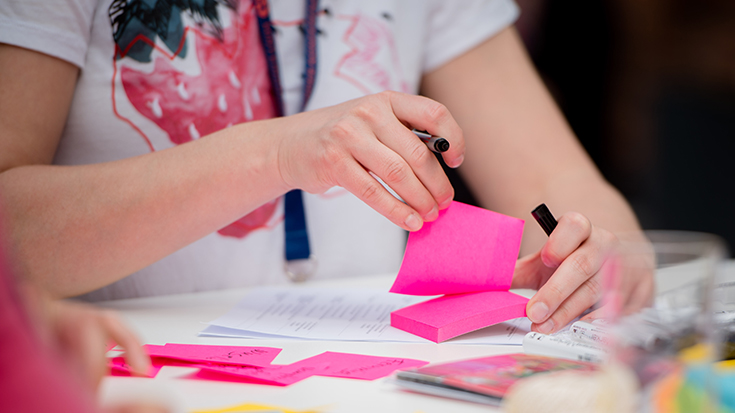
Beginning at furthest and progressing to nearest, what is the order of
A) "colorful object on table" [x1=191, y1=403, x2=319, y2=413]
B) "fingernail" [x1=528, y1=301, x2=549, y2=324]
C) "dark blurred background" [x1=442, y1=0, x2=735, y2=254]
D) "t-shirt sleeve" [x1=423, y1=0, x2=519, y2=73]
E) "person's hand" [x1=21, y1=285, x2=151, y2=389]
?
"dark blurred background" [x1=442, y1=0, x2=735, y2=254] < "t-shirt sleeve" [x1=423, y1=0, x2=519, y2=73] < "fingernail" [x1=528, y1=301, x2=549, y2=324] < "colorful object on table" [x1=191, y1=403, x2=319, y2=413] < "person's hand" [x1=21, y1=285, x2=151, y2=389]

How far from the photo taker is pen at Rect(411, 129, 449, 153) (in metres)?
0.71

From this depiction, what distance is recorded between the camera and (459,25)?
1.31 metres

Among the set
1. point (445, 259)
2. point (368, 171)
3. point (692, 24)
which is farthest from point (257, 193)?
point (692, 24)

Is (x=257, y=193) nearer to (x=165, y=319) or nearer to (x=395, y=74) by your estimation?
(x=165, y=319)

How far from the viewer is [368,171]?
2.45 feet

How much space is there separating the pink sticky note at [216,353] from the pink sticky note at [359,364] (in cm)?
5

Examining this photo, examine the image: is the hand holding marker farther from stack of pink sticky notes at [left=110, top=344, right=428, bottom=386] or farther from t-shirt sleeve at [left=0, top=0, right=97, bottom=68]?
t-shirt sleeve at [left=0, top=0, right=97, bottom=68]

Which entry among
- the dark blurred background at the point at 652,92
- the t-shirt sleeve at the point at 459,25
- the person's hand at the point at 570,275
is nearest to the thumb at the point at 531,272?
the person's hand at the point at 570,275

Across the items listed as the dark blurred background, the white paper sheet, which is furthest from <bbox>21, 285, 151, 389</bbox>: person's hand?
the dark blurred background

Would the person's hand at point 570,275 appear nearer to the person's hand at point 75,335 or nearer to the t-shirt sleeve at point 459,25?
the person's hand at point 75,335

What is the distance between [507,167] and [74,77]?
838 millimetres

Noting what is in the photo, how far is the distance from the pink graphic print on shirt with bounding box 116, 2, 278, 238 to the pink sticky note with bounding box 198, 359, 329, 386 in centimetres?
57

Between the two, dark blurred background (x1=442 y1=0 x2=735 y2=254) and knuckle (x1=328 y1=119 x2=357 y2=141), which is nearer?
knuckle (x1=328 y1=119 x2=357 y2=141)

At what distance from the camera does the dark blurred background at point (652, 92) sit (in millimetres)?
2625
